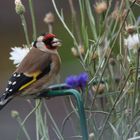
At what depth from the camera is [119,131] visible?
2061 mm

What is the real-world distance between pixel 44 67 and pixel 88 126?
37cm

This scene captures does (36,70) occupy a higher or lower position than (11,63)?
higher

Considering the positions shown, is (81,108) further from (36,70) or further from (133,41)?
(36,70)

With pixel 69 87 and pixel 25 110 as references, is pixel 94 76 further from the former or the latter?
pixel 25 110

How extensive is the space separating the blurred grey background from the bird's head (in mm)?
1535

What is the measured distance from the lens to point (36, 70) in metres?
2.36

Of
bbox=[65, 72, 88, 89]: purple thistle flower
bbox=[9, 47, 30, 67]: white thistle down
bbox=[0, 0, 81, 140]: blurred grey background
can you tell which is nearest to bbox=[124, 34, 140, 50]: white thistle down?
bbox=[65, 72, 88, 89]: purple thistle flower

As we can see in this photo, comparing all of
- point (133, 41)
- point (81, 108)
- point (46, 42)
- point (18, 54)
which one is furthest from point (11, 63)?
point (81, 108)

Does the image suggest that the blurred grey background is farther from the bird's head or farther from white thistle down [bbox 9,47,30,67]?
white thistle down [bbox 9,47,30,67]

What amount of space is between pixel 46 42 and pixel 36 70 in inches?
4.9

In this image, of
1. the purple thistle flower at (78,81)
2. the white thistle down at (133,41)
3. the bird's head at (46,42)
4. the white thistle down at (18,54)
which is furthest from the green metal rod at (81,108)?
the bird's head at (46,42)

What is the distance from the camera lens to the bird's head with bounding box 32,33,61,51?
2420 millimetres

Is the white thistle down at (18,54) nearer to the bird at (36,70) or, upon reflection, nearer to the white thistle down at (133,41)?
the bird at (36,70)

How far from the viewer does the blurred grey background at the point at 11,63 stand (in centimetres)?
501
